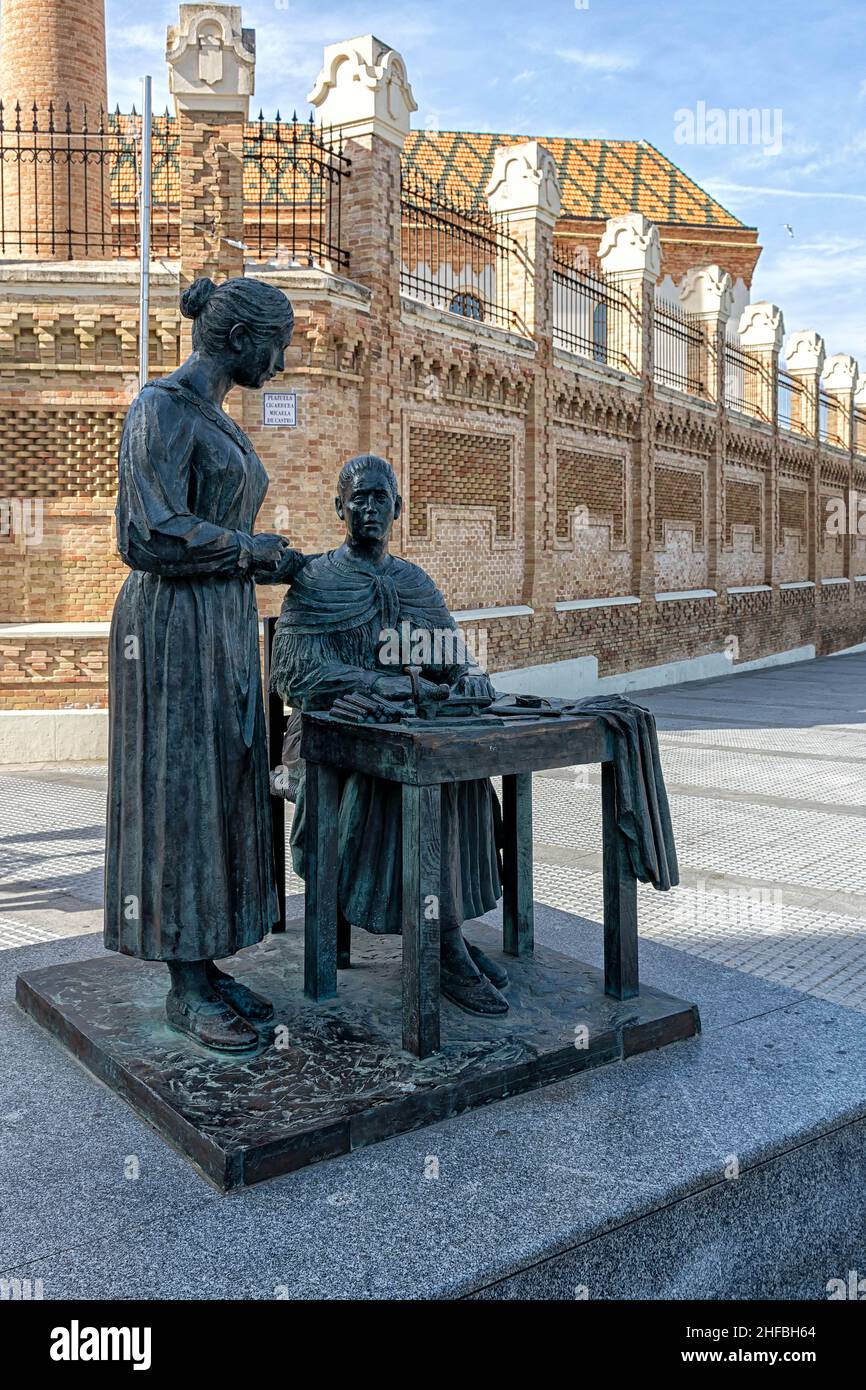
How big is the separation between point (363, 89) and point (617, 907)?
415 inches

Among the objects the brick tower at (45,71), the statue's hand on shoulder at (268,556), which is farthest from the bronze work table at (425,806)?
the brick tower at (45,71)

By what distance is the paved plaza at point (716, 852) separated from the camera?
5.18m

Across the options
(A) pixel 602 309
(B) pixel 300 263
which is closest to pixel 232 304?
(B) pixel 300 263

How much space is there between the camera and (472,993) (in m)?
3.71

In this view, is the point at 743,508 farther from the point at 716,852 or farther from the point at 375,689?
the point at 375,689

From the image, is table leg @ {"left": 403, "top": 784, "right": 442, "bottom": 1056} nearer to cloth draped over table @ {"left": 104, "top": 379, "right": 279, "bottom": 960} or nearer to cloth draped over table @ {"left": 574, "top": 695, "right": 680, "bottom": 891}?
cloth draped over table @ {"left": 104, "top": 379, "right": 279, "bottom": 960}

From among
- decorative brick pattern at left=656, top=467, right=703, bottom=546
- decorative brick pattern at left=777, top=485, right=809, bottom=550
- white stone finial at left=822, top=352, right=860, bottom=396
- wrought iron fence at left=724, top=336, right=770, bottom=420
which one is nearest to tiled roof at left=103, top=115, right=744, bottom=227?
white stone finial at left=822, top=352, right=860, bottom=396

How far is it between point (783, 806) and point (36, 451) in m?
7.58

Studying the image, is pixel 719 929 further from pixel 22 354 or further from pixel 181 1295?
pixel 22 354

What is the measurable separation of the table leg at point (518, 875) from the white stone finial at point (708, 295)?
18985 millimetres

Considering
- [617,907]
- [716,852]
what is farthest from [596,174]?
[617,907]

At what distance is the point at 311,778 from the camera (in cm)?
378

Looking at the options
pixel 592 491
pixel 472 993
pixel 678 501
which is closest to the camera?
pixel 472 993

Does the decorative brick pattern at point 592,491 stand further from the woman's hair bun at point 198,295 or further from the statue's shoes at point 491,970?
the woman's hair bun at point 198,295
